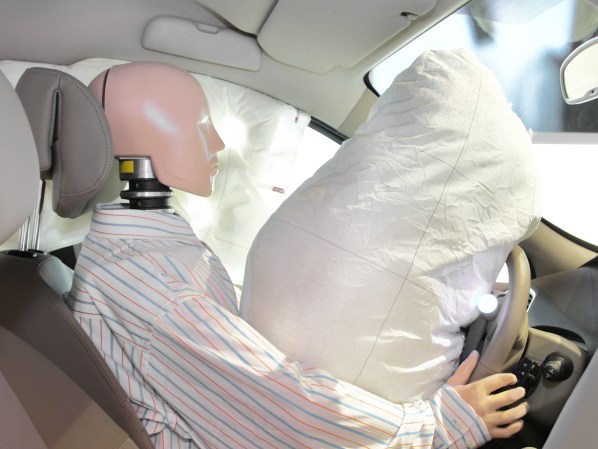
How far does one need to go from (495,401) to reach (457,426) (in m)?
0.09

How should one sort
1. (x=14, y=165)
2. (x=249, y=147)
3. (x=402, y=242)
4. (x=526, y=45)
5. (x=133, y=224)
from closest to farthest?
1. (x=14, y=165)
2. (x=402, y=242)
3. (x=133, y=224)
4. (x=526, y=45)
5. (x=249, y=147)

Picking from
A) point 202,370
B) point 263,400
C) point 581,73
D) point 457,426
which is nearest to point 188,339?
point 202,370

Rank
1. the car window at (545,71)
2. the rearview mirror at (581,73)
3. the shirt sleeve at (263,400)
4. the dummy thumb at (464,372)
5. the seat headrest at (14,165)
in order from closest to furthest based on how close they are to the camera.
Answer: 1. the seat headrest at (14,165)
2. the shirt sleeve at (263,400)
3. the dummy thumb at (464,372)
4. the rearview mirror at (581,73)
5. the car window at (545,71)

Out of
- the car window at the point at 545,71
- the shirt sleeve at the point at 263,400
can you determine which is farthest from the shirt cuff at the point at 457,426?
the car window at the point at 545,71

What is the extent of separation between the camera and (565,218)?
5.54 feet

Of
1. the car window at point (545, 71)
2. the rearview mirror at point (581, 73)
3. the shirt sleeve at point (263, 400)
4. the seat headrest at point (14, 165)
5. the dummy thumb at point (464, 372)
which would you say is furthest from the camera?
the car window at point (545, 71)

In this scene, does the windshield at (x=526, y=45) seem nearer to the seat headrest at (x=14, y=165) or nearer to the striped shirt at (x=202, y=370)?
the striped shirt at (x=202, y=370)

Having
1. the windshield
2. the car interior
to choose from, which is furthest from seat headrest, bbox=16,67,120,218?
the windshield

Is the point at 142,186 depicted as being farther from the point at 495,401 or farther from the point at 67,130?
the point at 495,401

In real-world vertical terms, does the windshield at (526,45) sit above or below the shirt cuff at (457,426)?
above

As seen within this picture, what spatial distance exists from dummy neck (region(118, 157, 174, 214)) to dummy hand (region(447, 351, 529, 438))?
0.81 meters

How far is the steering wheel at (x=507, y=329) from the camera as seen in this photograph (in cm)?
107

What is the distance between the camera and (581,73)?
50.2 inches

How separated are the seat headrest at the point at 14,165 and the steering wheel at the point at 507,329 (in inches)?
36.1
